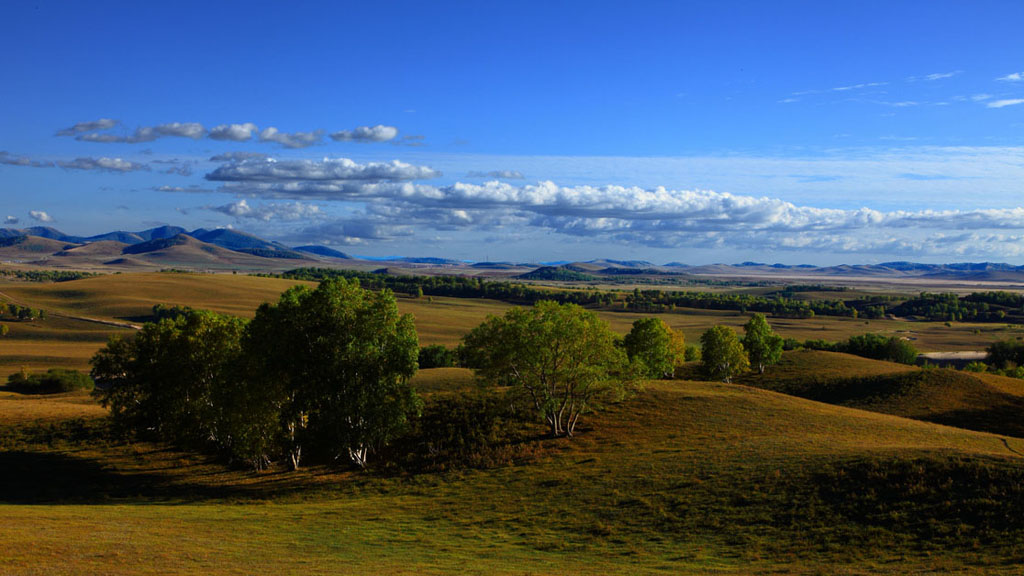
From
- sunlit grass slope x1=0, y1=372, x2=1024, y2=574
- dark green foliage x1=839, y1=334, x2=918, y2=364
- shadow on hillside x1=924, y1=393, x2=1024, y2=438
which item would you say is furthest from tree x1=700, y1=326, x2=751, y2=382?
dark green foliage x1=839, y1=334, x2=918, y2=364

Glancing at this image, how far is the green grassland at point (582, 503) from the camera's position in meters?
26.5

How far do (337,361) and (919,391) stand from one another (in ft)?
242

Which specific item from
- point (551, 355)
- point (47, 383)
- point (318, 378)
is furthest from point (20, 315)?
point (551, 355)

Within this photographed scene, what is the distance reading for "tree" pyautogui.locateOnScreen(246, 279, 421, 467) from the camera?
49125mm

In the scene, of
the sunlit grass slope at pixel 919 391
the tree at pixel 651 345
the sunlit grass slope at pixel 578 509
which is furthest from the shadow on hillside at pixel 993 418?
the tree at pixel 651 345

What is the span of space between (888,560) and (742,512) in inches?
312

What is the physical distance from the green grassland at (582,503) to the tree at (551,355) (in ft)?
12.3

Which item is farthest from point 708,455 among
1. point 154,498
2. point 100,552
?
point 154,498

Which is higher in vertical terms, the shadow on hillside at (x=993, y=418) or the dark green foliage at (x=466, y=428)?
the dark green foliage at (x=466, y=428)

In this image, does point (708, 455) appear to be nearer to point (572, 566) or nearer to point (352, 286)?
point (572, 566)

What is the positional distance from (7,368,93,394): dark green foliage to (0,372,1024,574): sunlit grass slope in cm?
6056

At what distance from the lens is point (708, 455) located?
44.2 meters

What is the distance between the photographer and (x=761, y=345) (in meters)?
106

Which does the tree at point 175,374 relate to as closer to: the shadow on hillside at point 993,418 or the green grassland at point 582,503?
the green grassland at point 582,503
